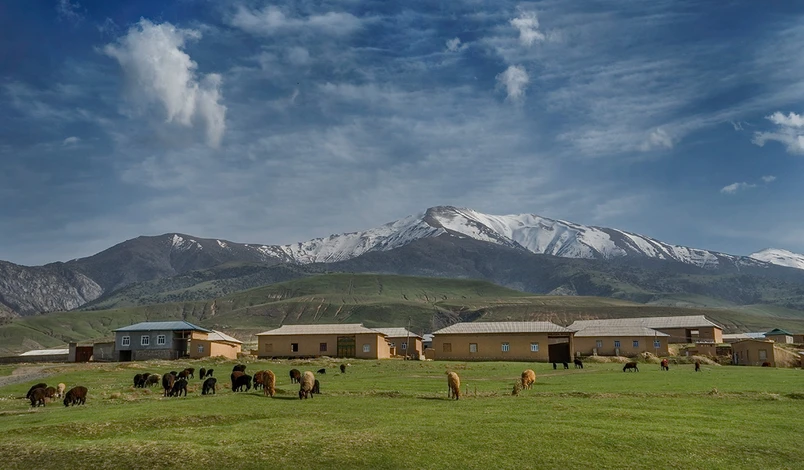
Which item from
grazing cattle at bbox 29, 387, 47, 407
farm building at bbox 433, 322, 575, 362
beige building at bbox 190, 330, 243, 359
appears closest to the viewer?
grazing cattle at bbox 29, 387, 47, 407

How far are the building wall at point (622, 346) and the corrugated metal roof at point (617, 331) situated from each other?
1.36 feet

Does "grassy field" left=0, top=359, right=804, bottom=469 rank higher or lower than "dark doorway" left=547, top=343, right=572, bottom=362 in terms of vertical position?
lower

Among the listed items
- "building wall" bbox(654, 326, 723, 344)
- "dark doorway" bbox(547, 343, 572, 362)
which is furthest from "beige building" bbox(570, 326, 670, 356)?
"building wall" bbox(654, 326, 723, 344)

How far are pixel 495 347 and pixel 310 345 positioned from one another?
22.8m

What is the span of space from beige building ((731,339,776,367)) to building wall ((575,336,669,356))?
27.3 feet

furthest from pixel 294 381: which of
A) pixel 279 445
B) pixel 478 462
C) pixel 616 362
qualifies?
pixel 616 362

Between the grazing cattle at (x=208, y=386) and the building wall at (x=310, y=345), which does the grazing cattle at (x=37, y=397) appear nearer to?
the grazing cattle at (x=208, y=386)

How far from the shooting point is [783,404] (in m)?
28.8

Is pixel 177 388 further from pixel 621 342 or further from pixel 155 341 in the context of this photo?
pixel 621 342

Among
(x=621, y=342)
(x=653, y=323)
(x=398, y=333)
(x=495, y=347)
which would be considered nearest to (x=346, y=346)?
(x=495, y=347)

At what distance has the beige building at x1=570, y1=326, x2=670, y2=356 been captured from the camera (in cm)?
8438

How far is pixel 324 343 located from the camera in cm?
8356

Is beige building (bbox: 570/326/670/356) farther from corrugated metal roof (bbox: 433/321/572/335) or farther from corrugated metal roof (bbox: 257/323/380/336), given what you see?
corrugated metal roof (bbox: 257/323/380/336)

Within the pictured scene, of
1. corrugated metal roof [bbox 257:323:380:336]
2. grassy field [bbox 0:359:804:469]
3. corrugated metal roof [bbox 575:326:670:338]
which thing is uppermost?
corrugated metal roof [bbox 257:323:380:336]
